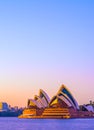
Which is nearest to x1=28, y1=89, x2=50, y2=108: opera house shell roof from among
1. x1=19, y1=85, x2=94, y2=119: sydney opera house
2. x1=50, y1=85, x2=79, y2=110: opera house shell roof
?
x1=19, y1=85, x2=94, y2=119: sydney opera house

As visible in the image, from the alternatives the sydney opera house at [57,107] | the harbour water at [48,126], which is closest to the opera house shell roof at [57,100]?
the sydney opera house at [57,107]

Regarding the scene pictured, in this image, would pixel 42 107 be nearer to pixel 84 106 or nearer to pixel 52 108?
pixel 52 108

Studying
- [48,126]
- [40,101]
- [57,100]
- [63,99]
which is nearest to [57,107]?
[57,100]

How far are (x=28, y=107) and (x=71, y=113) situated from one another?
11973mm

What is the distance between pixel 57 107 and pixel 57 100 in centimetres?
217

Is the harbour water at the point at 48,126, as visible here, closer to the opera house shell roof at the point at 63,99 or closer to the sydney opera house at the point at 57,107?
the opera house shell roof at the point at 63,99

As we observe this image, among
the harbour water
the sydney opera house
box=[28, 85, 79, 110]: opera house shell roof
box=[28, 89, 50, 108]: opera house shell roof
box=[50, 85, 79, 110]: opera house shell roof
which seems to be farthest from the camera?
box=[28, 89, 50, 108]: opera house shell roof

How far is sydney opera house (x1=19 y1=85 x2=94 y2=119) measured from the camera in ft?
313

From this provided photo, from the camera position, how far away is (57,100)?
9525 cm

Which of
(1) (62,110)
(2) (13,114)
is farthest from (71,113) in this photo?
(2) (13,114)

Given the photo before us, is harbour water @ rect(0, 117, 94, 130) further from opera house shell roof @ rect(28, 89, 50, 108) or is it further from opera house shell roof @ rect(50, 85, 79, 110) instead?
opera house shell roof @ rect(28, 89, 50, 108)

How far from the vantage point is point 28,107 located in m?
103

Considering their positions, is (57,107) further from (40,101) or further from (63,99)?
(40,101)

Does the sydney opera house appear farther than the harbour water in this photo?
Yes
